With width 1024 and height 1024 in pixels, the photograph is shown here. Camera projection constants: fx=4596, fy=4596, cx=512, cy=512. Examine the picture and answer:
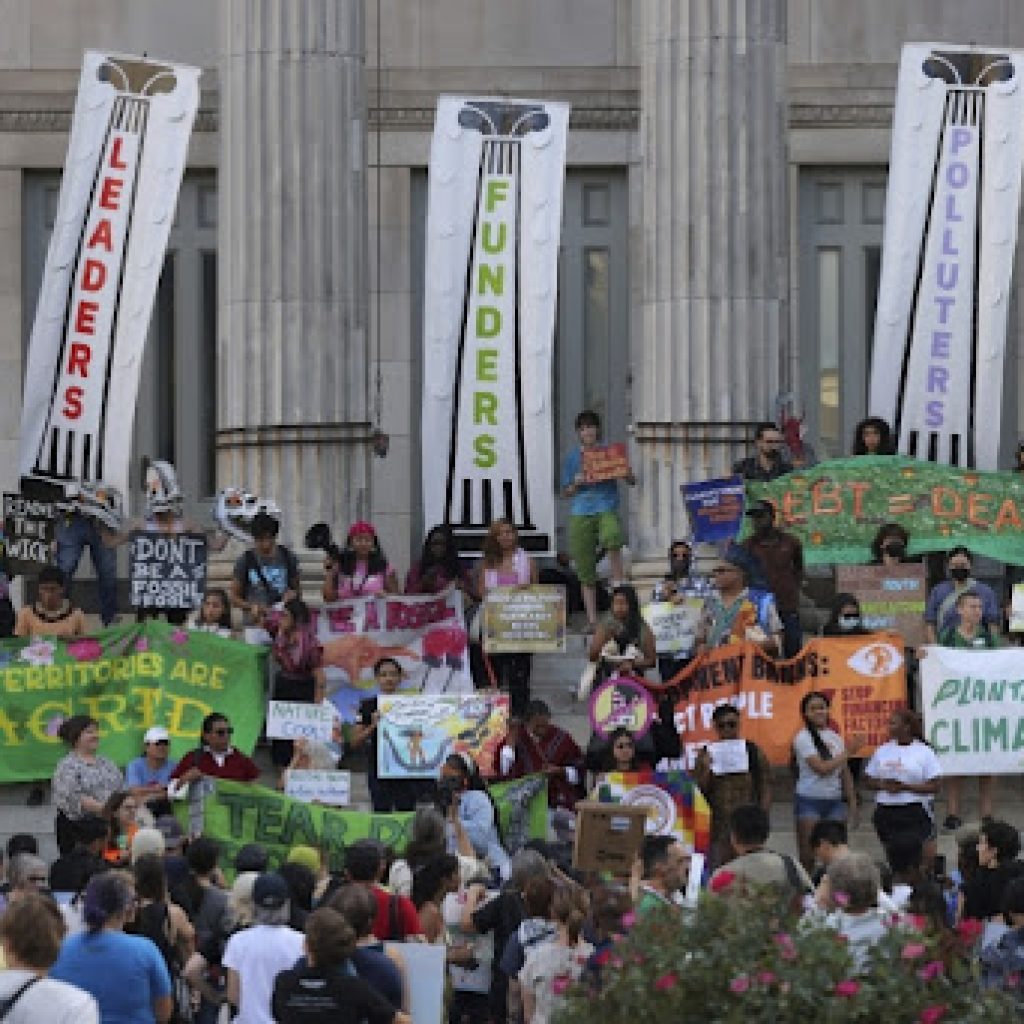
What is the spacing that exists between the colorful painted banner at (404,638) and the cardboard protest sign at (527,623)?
32cm

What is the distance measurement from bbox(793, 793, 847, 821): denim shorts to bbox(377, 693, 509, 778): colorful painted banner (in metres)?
1.98

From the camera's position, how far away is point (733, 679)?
30156 mm

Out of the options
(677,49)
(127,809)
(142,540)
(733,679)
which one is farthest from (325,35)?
(127,809)

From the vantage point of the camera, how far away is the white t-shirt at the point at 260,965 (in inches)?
784

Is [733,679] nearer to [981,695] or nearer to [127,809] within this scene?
[981,695]

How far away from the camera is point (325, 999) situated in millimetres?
18391

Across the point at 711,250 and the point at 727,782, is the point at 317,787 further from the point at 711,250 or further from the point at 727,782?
the point at 711,250

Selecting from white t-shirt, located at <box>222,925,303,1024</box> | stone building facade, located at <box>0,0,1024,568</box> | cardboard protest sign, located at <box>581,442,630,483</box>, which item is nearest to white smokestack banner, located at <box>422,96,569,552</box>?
cardboard protest sign, located at <box>581,442,630,483</box>

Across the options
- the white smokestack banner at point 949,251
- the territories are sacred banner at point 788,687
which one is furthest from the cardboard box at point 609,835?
the white smokestack banner at point 949,251

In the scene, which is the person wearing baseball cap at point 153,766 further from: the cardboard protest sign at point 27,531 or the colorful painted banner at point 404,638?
the cardboard protest sign at point 27,531

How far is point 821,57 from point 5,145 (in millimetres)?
7258

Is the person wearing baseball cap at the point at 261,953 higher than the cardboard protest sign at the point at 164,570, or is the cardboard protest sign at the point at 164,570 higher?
the cardboard protest sign at the point at 164,570

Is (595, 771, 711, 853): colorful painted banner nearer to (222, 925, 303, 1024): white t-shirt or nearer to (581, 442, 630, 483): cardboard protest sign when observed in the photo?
(222, 925, 303, 1024): white t-shirt

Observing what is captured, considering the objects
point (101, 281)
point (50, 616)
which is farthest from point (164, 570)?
point (101, 281)
